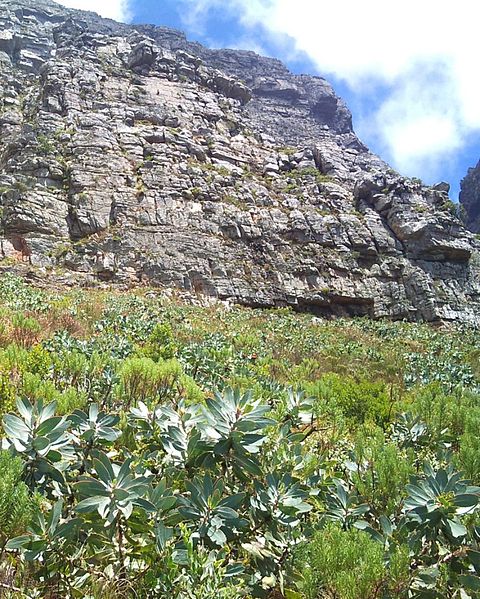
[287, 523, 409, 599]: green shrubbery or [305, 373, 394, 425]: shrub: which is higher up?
[305, 373, 394, 425]: shrub

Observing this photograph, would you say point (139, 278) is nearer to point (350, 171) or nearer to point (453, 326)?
point (453, 326)

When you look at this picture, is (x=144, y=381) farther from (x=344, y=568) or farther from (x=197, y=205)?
(x=197, y=205)

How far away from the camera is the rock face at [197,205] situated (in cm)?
1936

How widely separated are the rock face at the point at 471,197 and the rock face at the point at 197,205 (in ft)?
98.3

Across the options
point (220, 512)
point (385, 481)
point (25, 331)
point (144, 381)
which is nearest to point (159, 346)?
point (25, 331)

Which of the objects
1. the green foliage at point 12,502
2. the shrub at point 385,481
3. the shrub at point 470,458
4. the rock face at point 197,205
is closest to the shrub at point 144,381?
the shrub at point 385,481

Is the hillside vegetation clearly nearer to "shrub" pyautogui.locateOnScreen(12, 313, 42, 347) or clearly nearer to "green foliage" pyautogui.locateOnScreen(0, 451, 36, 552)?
"green foliage" pyautogui.locateOnScreen(0, 451, 36, 552)

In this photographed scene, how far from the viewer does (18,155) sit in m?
22.1

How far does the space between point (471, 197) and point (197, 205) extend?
Answer: 4910 centimetres

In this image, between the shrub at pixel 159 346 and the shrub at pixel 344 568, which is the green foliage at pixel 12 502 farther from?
the shrub at pixel 159 346

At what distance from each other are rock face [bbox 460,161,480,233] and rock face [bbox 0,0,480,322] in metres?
30.0

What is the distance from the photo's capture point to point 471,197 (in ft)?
189

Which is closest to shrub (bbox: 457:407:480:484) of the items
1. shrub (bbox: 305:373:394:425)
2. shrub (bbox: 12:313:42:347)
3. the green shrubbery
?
the green shrubbery

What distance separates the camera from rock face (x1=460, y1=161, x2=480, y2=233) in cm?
5544
